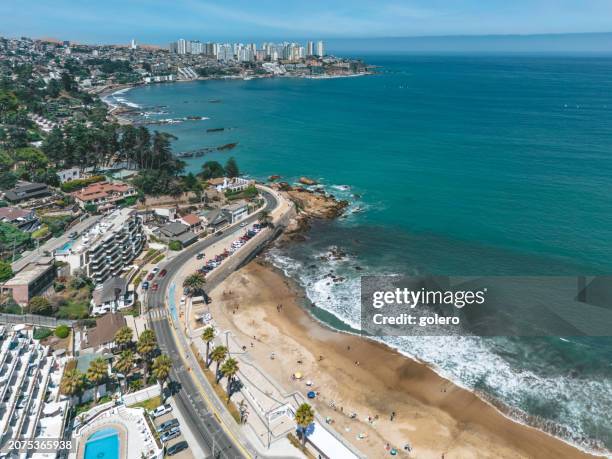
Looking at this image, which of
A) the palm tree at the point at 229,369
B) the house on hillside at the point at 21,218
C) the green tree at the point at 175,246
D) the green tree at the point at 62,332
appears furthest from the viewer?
the green tree at the point at 175,246

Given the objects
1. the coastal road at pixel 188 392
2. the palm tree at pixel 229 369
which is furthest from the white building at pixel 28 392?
the palm tree at pixel 229 369

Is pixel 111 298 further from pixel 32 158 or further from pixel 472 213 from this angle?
pixel 472 213

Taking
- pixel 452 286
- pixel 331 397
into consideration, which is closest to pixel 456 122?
pixel 452 286

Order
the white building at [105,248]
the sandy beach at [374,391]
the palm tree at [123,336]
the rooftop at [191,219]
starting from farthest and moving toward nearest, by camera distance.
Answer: the rooftop at [191,219]
the white building at [105,248]
the palm tree at [123,336]
the sandy beach at [374,391]

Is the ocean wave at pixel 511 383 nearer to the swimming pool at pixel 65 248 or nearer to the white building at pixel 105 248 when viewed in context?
the white building at pixel 105 248

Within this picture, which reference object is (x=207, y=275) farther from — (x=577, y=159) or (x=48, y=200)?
(x=577, y=159)

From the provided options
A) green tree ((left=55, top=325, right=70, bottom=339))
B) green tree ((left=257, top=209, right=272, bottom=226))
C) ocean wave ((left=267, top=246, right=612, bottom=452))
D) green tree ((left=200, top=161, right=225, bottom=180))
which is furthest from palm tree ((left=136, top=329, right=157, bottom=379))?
green tree ((left=200, top=161, right=225, bottom=180))
